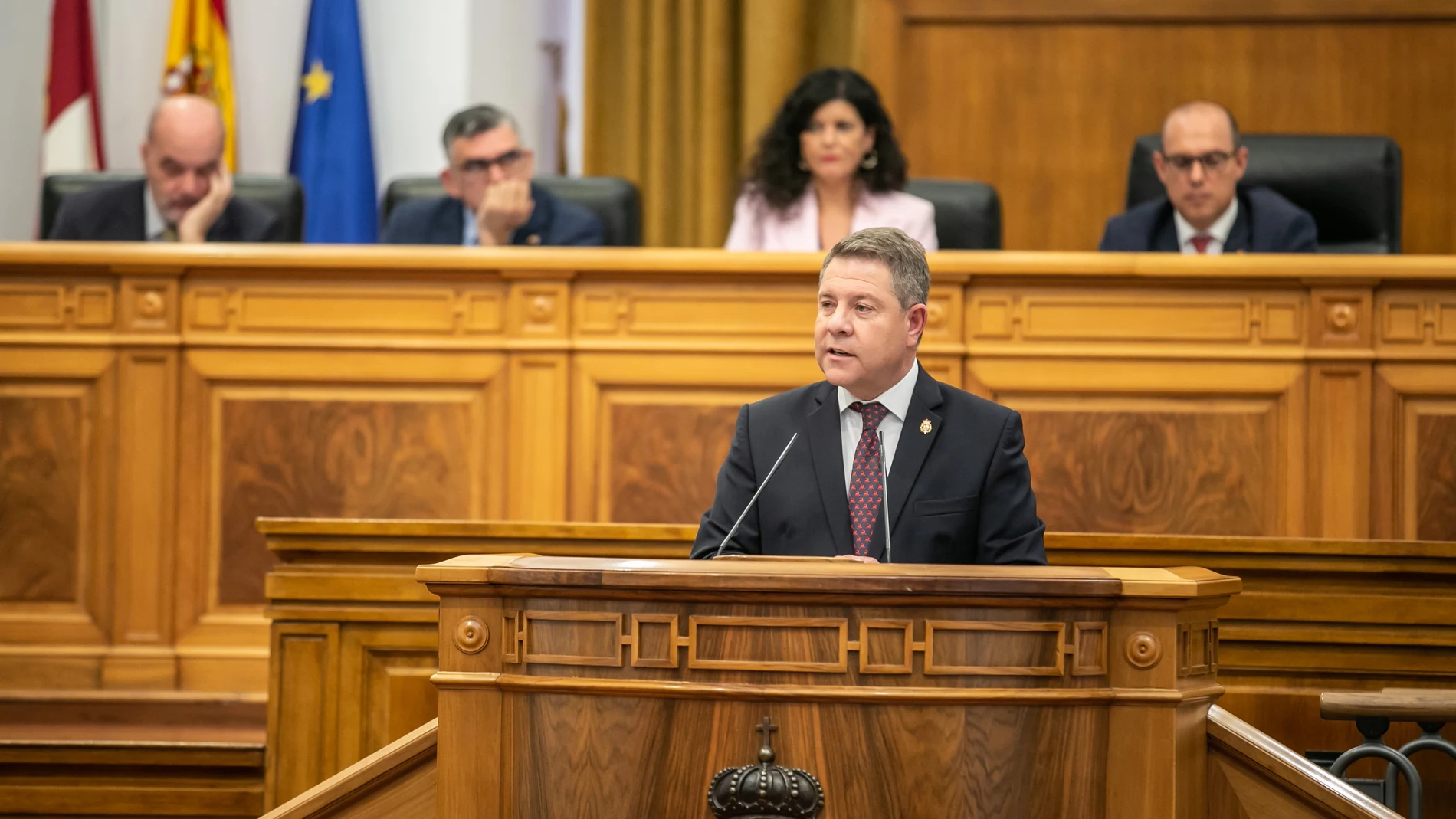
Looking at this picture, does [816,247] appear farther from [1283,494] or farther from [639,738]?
[639,738]

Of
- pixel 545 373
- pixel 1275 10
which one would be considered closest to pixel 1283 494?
pixel 545 373

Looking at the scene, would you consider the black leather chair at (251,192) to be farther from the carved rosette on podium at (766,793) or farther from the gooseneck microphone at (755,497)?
the carved rosette on podium at (766,793)

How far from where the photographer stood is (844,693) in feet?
5.66

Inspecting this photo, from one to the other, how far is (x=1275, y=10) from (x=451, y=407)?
3.71m

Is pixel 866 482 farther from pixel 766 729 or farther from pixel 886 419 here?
pixel 766 729

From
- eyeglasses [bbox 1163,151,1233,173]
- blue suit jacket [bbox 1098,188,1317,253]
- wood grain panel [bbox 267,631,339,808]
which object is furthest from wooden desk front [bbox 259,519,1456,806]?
eyeglasses [bbox 1163,151,1233,173]

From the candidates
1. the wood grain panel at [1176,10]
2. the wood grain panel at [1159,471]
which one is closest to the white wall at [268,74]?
the wood grain panel at [1176,10]

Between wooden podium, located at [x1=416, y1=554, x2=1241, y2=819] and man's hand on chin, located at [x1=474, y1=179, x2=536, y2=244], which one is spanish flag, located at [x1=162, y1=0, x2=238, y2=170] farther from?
wooden podium, located at [x1=416, y1=554, x2=1241, y2=819]

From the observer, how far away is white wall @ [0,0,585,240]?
5.93m

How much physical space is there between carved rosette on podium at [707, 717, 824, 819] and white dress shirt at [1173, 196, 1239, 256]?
2760 millimetres

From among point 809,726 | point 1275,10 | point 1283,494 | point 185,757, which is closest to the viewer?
point 809,726

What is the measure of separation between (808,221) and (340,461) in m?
1.48

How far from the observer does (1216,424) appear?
144 inches

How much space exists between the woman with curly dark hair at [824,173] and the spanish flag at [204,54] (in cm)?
242
